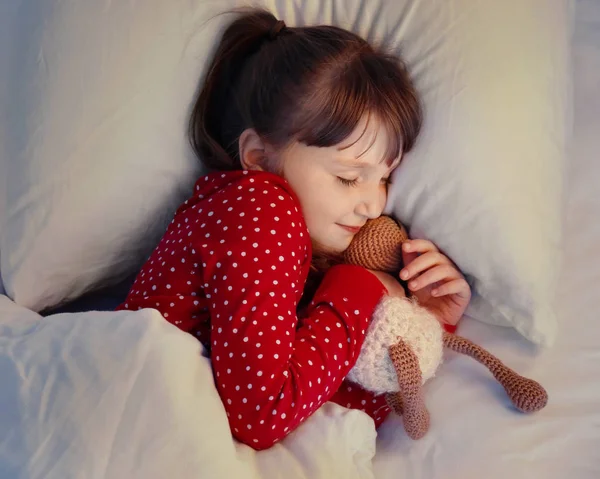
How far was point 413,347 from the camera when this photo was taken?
2.76ft

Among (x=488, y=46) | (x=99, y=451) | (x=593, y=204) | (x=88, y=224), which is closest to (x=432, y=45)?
(x=488, y=46)

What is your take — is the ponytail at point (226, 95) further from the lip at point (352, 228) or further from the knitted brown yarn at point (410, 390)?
the knitted brown yarn at point (410, 390)

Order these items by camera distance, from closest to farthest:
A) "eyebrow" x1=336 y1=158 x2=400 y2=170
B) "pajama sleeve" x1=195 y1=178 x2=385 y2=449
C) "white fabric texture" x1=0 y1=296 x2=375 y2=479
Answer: "white fabric texture" x1=0 y1=296 x2=375 y2=479
"pajama sleeve" x1=195 y1=178 x2=385 y2=449
"eyebrow" x1=336 y1=158 x2=400 y2=170

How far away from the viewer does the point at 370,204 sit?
3.04 feet

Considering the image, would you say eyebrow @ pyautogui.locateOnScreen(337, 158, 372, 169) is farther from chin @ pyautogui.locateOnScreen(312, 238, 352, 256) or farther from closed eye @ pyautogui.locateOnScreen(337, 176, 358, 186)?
chin @ pyautogui.locateOnScreen(312, 238, 352, 256)

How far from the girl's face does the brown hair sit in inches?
0.6

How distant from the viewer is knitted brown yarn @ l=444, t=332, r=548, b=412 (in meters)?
0.82

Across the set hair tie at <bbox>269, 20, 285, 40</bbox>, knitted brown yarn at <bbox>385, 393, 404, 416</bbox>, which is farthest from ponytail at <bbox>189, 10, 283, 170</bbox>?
knitted brown yarn at <bbox>385, 393, 404, 416</bbox>

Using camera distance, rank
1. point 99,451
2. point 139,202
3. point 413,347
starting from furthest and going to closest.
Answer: point 139,202
point 413,347
point 99,451

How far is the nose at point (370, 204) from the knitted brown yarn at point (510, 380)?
0.20m

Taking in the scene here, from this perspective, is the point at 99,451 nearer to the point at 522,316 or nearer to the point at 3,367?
the point at 3,367

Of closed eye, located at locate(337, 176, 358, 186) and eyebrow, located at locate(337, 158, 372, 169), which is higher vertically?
eyebrow, located at locate(337, 158, 372, 169)

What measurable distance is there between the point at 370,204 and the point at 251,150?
0.19 metres

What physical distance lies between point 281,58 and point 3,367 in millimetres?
522
